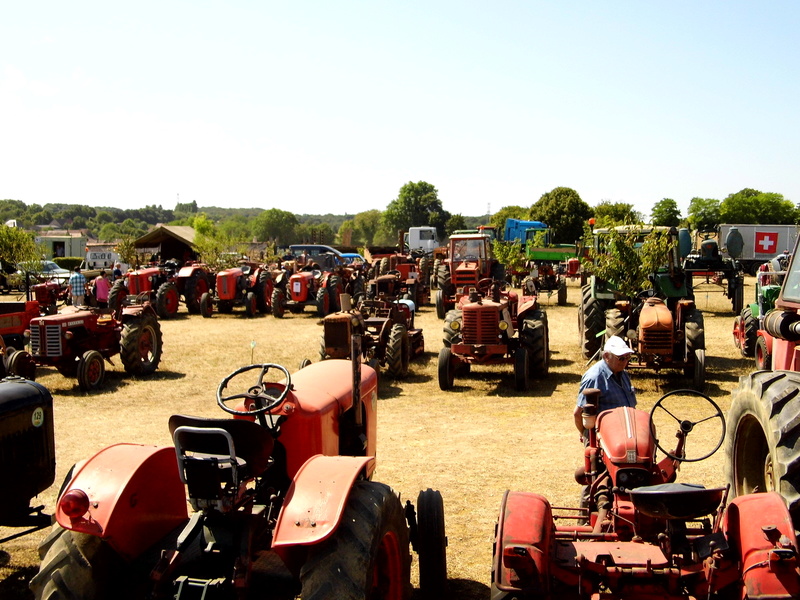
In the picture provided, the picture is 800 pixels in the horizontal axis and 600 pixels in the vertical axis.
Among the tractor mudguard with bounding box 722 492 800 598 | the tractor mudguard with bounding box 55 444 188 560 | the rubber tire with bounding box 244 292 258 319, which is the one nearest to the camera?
the tractor mudguard with bounding box 722 492 800 598

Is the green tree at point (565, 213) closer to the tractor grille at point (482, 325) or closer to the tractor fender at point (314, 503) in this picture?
the tractor grille at point (482, 325)

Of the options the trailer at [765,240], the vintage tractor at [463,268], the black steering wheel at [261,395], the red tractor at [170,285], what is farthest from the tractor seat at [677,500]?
the trailer at [765,240]

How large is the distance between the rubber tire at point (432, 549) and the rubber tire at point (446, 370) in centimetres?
652

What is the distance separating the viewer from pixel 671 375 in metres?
11.6

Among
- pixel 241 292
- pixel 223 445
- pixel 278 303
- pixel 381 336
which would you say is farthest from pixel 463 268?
pixel 223 445

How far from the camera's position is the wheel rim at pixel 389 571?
3719mm

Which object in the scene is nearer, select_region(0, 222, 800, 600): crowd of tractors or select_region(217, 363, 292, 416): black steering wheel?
select_region(0, 222, 800, 600): crowd of tractors

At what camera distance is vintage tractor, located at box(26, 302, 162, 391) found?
11219mm

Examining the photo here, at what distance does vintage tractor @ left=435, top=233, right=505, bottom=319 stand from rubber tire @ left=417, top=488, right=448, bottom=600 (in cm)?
1445

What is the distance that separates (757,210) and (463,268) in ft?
127

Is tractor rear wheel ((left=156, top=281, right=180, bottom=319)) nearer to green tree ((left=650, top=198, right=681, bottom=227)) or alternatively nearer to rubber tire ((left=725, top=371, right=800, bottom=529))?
rubber tire ((left=725, top=371, right=800, bottom=529))

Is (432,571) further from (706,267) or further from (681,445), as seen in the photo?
(706,267)

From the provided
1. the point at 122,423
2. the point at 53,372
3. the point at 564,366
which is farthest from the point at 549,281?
the point at 122,423

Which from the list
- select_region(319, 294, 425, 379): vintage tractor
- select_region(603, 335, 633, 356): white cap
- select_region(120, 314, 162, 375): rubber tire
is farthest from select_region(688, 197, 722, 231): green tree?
select_region(603, 335, 633, 356): white cap
